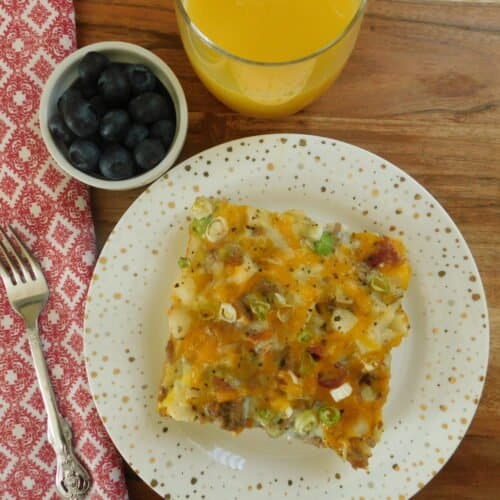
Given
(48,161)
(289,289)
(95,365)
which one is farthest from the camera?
(48,161)

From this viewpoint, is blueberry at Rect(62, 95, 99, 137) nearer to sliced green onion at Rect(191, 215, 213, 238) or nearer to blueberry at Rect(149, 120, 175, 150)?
blueberry at Rect(149, 120, 175, 150)

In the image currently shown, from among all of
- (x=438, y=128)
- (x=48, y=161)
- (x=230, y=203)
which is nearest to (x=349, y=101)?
(x=438, y=128)

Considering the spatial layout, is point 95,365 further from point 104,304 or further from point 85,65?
point 85,65

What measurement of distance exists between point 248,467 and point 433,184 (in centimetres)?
84

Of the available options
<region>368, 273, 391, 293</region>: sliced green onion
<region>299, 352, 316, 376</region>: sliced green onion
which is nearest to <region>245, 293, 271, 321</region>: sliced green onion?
<region>299, 352, 316, 376</region>: sliced green onion

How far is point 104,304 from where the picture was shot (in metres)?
1.67

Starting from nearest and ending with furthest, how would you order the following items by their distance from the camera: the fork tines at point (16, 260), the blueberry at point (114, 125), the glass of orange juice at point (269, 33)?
the glass of orange juice at point (269, 33) → the blueberry at point (114, 125) → the fork tines at point (16, 260)

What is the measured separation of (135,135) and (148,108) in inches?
2.8

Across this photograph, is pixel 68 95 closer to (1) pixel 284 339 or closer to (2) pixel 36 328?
(2) pixel 36 328

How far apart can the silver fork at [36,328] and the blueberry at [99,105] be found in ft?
Result: 1.23

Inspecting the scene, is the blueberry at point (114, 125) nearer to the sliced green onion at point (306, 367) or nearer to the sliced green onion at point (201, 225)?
the sliced green onion at point (201, 225)

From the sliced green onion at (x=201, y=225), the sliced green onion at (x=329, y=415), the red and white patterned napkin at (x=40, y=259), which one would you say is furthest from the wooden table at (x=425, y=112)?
the sliced green onion at (x=329, y=415)

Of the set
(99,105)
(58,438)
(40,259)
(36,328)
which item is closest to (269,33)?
(99,105)

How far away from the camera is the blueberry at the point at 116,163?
64.0 inches
